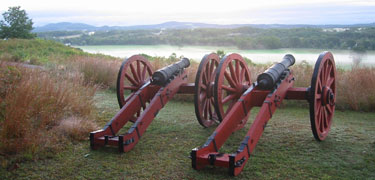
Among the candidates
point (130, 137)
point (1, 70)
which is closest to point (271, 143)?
point (130, 137)

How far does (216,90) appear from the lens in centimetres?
467

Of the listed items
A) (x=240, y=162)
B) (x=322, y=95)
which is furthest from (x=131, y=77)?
(x=322, y=95)

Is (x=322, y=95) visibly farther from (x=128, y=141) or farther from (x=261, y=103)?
(x=128, y=141)

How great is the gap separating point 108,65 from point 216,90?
554 centimetres

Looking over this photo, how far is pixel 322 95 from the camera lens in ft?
14.4

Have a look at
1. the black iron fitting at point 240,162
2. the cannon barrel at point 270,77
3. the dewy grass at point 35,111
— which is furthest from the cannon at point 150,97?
the black iron fitting at point 240,162

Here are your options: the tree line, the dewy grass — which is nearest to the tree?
→ the tree line

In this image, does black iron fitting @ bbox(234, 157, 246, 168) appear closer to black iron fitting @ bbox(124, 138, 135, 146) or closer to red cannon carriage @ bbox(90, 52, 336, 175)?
red cannon carriage @ bbox(90, 52, 336, 175)

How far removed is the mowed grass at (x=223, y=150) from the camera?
11.9ft

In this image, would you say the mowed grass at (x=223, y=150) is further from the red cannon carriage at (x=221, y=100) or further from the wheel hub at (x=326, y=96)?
the wheel hub at (x=326, y=96)

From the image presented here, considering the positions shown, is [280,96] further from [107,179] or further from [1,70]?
[1,70]

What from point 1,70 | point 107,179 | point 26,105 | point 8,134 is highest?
point 1,70

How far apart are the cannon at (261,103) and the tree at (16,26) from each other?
80.2 feet

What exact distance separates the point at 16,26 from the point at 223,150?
25.7 m
